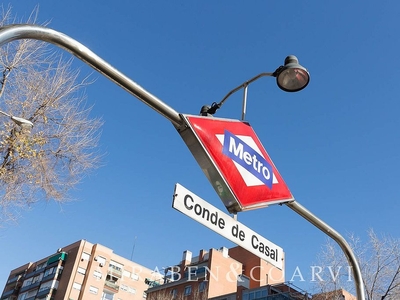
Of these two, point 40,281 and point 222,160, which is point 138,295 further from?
point 222,160

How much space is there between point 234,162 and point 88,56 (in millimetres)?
1529

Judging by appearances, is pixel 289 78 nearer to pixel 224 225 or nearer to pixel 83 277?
pixel 224 225

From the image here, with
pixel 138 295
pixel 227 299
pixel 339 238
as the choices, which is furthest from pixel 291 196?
pixel 138 295

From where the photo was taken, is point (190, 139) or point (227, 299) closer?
point (190, 139)

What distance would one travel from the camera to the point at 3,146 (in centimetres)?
1027

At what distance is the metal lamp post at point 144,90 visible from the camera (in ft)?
7.69

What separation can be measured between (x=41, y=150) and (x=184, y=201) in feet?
31.7

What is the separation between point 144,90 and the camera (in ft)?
9.52

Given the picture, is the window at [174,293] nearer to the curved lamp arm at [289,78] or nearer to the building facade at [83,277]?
the building facade at [83,277]

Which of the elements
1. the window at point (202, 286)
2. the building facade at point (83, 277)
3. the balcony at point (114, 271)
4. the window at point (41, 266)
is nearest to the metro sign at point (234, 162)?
the window at point (202, 286)

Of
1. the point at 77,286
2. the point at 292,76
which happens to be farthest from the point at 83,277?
the point at 292,76

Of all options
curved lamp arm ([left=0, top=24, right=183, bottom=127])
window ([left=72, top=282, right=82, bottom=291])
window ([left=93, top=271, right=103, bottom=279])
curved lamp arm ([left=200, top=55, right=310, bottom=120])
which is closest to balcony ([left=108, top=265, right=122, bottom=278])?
window ([left=93, top=271, right=103, bottom=279])

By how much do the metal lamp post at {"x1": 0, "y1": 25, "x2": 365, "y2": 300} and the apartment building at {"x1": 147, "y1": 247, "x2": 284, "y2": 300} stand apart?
35.9m

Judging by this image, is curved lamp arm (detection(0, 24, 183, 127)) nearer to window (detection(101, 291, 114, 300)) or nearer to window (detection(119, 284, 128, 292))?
window (detection(101, 291, 114, 300))
